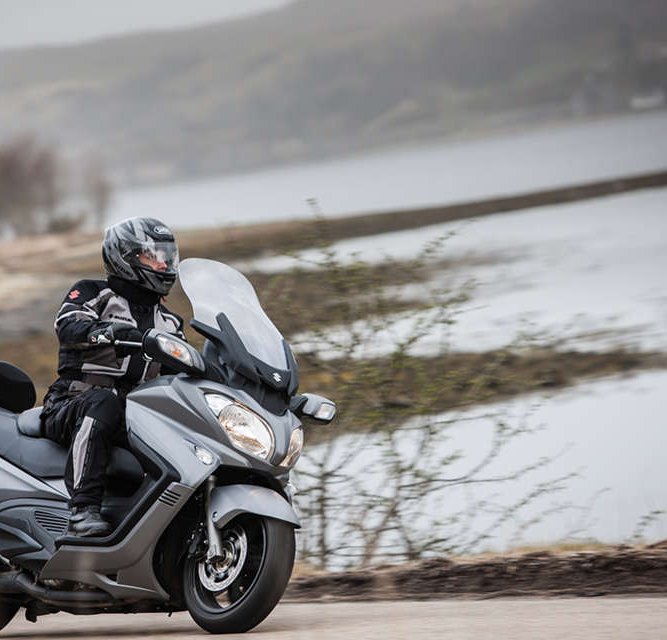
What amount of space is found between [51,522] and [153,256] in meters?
1.37

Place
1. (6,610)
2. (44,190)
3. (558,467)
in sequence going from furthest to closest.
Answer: (44,190)
(558,467)
(6,610)

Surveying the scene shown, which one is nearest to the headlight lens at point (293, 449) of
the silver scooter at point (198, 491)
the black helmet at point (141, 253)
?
the silver scooter at point (198, 491)

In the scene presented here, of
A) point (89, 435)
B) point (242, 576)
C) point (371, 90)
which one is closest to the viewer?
point (242, 576)

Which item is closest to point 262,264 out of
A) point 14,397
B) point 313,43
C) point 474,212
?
point 474,212

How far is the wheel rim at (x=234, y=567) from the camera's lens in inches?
266

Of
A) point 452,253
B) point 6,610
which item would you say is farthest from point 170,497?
point 452,253

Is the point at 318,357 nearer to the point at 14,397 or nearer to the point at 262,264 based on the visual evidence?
the point at 14,397

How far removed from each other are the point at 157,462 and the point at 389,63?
16678 cm

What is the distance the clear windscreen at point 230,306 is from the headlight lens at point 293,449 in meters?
0.31

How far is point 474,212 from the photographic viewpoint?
4331 cm

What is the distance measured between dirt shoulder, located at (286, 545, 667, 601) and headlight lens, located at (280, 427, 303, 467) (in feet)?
6.57

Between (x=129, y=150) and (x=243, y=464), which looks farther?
(x=129, y=150)

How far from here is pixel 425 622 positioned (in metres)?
7.10

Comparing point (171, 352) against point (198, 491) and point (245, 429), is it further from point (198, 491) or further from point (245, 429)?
point (198, 491)
